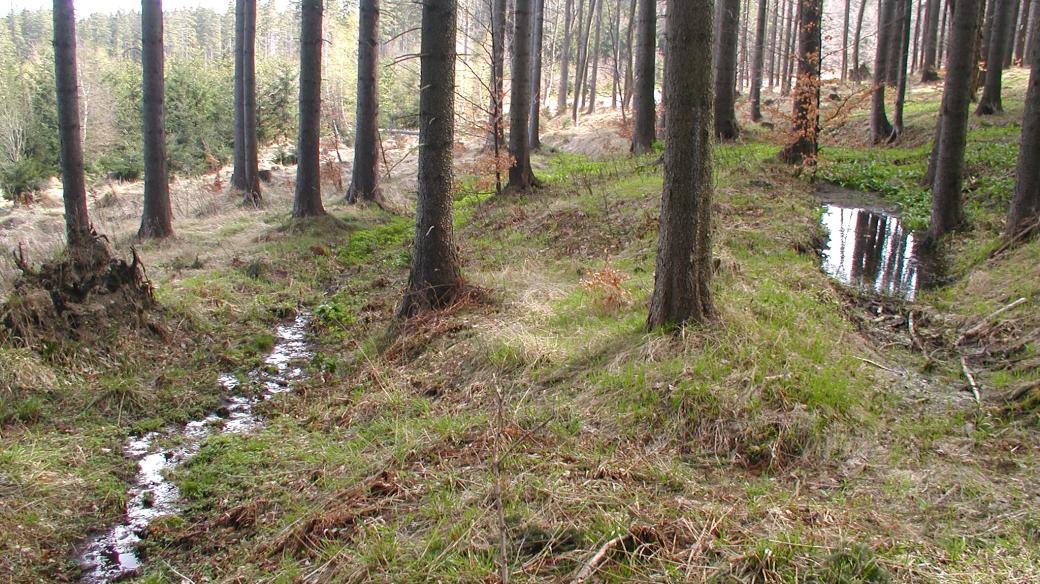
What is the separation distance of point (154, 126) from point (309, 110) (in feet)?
9.69

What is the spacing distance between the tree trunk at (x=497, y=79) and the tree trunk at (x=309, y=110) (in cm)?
366

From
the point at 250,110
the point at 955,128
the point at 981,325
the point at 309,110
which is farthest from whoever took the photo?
the point at 250,110

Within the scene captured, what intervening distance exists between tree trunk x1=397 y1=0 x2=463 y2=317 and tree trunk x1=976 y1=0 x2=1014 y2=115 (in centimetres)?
1625

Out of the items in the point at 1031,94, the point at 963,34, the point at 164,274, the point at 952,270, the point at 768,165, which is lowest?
the point at 164,274

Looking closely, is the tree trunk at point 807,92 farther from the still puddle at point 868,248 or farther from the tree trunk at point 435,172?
the tree trunk at point 435,172

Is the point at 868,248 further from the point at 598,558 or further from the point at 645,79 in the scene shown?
the point at 598,558

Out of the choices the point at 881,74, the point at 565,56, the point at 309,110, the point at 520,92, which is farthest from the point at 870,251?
the point at 565,56

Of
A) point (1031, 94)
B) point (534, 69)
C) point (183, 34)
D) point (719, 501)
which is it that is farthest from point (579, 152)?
point (183, 34)

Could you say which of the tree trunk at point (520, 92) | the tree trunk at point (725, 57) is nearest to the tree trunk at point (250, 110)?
the tree trunk at point (520, 92)

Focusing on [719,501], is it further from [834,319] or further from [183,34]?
[183,34]

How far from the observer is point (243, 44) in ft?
62.1

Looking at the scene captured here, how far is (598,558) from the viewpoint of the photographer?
340 centimetres

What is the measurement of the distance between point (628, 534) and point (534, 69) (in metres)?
21.8

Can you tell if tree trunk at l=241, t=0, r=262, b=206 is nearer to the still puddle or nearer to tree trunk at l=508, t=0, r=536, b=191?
tree trunk at l=508, t=0, r=536, b=191
